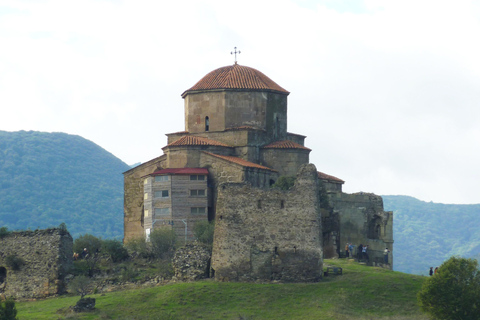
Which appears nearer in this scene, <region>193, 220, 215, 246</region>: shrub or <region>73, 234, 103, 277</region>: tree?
<region>193, 220, 215, 246</region>: shrub

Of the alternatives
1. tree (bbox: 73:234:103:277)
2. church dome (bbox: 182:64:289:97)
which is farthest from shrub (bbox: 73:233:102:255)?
church dome (bbox: 182:64:289:97)

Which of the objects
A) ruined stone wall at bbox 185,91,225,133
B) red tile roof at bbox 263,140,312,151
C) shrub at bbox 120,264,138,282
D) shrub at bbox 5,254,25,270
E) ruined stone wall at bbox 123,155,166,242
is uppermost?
ruined stone wall at bbox 185,91,225,133

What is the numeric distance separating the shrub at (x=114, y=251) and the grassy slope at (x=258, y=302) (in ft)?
20.3

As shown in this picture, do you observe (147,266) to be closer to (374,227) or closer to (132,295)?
(132,295)

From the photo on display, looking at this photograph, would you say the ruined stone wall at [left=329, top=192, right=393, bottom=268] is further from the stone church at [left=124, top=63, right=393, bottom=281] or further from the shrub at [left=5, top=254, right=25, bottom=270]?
the shrub at [left=5, top=254, right=25, bottom=270]

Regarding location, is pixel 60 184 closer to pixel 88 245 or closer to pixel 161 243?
pixel 88 245

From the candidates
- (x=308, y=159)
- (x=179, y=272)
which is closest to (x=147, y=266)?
(x=179, y=272)

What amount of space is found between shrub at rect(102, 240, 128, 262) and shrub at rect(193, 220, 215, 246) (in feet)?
14.2

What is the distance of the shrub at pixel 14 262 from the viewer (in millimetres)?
60812

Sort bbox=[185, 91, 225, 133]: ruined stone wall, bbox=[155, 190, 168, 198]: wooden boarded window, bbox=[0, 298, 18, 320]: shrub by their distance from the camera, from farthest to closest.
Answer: bbox=[185, 91, 225, 133]: ruined stone wall < bbox=[155, 190, 168, 198]: wooden boarded window < bbox=[0, 298, 18, 320]: shrub

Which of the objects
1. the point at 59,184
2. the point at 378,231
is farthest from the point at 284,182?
the point at 59,184

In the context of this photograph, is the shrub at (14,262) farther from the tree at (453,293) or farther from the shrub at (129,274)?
the tree at (453,293)

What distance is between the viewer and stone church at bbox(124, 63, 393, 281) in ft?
188

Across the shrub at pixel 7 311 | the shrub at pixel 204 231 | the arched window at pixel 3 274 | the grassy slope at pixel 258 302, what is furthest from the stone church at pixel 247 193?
the shrub at pixel 7 311
